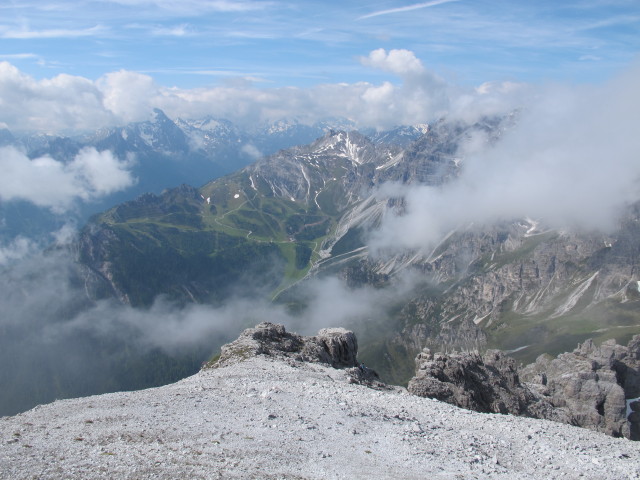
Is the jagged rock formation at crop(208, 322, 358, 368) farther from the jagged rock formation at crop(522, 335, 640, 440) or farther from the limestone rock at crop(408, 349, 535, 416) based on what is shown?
the jagged rock formation at crop(522, 335, 640, 440)

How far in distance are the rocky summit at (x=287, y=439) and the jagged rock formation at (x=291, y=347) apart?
13.1m

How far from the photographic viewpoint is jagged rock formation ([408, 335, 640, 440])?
64000 millimetres

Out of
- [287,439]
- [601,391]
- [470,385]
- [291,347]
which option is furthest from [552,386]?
[287,439]

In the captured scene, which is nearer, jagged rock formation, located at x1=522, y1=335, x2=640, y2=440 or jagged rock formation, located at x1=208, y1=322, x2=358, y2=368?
jagged rock formation, located at x1=208, y1=322, x2=358, y2=368

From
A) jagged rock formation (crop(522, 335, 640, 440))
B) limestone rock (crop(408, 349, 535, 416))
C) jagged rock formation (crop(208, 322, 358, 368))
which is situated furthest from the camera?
jagged rock formation (crop(522, 335, 640, 440))

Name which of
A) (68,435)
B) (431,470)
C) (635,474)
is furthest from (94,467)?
(635,474)

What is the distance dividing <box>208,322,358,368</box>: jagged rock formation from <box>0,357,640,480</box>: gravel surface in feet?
50.6

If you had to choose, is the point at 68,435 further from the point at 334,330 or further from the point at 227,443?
the point at 334,330

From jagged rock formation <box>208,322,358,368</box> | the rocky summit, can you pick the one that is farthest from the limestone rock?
the rocky summit

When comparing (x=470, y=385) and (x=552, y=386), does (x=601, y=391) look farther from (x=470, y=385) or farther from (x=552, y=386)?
(x=470, y=385)

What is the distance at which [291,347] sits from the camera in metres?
67.4

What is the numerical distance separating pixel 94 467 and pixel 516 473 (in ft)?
85.5

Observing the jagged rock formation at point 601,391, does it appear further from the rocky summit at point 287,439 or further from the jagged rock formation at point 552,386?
the rocky summit at point 287,439

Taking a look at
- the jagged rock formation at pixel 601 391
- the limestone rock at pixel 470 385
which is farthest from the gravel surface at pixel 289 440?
the jagged rock formation at pixel 601 391
